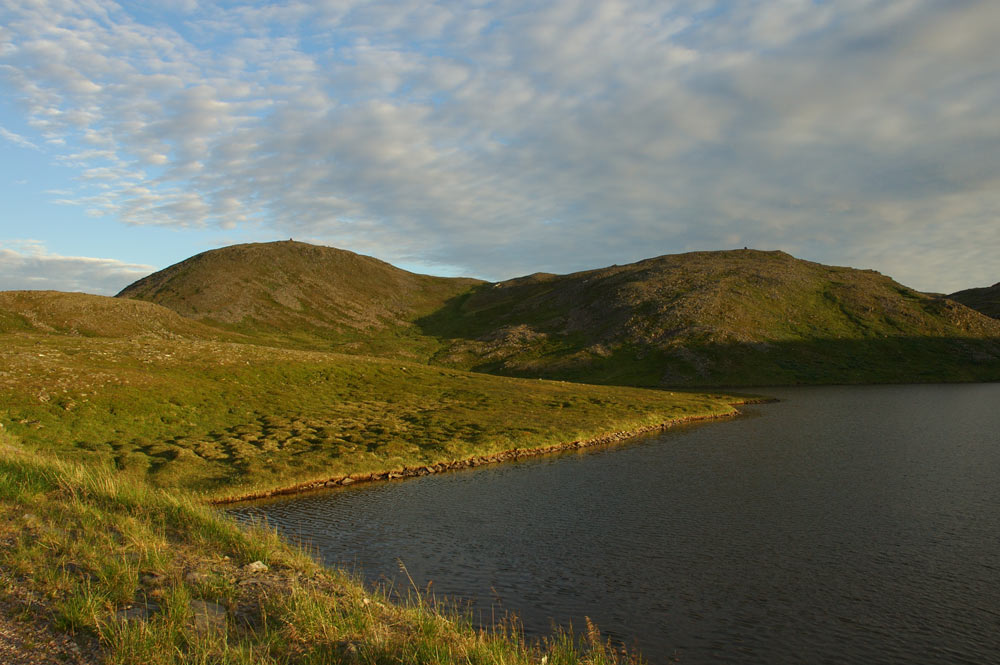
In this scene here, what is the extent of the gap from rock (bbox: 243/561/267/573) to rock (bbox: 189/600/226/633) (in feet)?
10.6

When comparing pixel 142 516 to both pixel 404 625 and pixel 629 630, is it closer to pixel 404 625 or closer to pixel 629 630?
pixel 404 625

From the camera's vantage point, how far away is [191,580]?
15930 millimetres

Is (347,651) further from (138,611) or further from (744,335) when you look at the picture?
(744,335)

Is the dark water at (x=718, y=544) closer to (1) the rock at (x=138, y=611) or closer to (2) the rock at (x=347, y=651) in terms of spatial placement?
(2) the rock at (x=347, y=651)

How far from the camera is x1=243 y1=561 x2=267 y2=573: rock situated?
18078mm

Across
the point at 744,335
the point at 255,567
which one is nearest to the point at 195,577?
the point at 255,567

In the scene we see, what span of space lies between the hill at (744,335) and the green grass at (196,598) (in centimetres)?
11402

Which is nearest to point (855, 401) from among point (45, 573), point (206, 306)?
point (45, 573)

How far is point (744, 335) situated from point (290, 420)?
12294 cm

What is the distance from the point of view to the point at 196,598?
15008mm

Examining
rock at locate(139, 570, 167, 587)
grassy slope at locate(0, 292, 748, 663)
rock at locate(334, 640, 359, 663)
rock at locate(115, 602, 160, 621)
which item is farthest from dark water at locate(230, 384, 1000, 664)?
rock at locate(115, 602, 160, 621)

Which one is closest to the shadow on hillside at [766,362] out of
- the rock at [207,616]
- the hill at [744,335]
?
the hill at [744,335]

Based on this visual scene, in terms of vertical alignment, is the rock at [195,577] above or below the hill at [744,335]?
below

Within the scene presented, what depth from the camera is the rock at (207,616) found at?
43.1 feet
